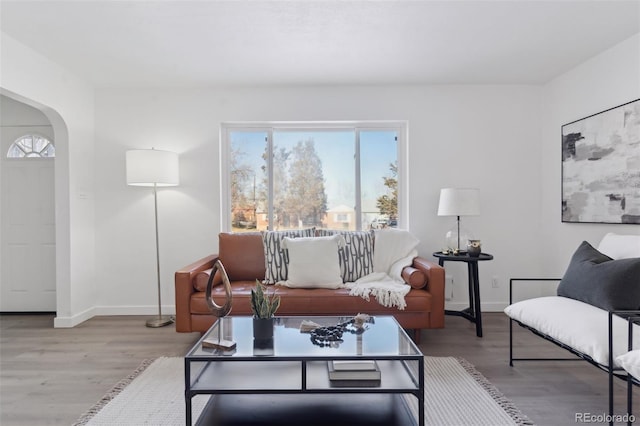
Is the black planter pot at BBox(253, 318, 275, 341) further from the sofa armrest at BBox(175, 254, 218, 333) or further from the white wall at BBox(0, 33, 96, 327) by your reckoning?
the white wall at BBox(0, 33, 96, 327)

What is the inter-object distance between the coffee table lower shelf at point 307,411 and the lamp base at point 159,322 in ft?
6.39

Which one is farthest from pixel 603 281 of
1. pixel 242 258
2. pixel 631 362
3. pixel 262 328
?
pixel 242 258

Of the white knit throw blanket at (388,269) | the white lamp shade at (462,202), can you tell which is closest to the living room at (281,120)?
the white lamp shade at (462,202)

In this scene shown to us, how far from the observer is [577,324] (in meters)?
1.99

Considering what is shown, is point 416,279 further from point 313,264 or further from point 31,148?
point 31,148

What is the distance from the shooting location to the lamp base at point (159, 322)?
3.58 meters

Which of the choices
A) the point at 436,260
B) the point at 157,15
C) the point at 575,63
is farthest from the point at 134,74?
the point at 575,63

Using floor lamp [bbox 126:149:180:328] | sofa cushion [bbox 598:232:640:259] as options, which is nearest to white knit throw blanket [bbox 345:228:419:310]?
sofa cushion [bbox 598:232:640:259]

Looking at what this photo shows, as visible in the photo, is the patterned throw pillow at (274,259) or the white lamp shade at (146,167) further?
the white lamp shade at (146,167)

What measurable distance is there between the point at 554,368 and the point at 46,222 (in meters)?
4.92

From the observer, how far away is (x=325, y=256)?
128 inches

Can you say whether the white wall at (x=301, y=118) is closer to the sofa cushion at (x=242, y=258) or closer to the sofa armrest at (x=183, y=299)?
the sofa cushion at (x=242, y=258)

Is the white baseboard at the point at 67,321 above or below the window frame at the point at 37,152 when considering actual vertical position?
below

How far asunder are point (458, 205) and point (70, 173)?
3.71m
